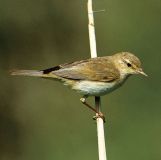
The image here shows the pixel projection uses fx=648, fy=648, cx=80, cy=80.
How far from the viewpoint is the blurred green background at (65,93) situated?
362 inches

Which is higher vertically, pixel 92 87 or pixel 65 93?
pixel 65 93

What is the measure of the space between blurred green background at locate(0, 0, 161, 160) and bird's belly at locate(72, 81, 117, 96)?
77.8 inches

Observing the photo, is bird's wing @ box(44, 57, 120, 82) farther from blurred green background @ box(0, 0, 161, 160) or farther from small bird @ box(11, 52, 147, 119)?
blurred green background @ box(0, 0, 161, 160)

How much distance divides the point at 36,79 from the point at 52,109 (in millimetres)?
557

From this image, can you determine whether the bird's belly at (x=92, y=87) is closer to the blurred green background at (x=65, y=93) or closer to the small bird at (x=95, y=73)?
the small bird at (x=95, y=73)

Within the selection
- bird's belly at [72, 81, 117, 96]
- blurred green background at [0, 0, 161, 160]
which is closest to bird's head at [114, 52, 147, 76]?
bird's belly at [72, 81, 117, 96]

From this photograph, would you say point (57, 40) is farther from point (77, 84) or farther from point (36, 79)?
point (77, 84)

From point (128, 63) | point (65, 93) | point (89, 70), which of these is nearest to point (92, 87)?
point (89, 70)

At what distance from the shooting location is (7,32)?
379 inches

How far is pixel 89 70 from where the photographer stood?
7141 mm

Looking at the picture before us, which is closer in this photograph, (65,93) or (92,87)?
(92,87)

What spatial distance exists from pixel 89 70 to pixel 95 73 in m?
0.10

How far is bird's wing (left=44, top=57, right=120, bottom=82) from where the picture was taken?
698 cm

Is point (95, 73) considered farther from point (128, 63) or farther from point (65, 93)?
→ point (65, 93)
